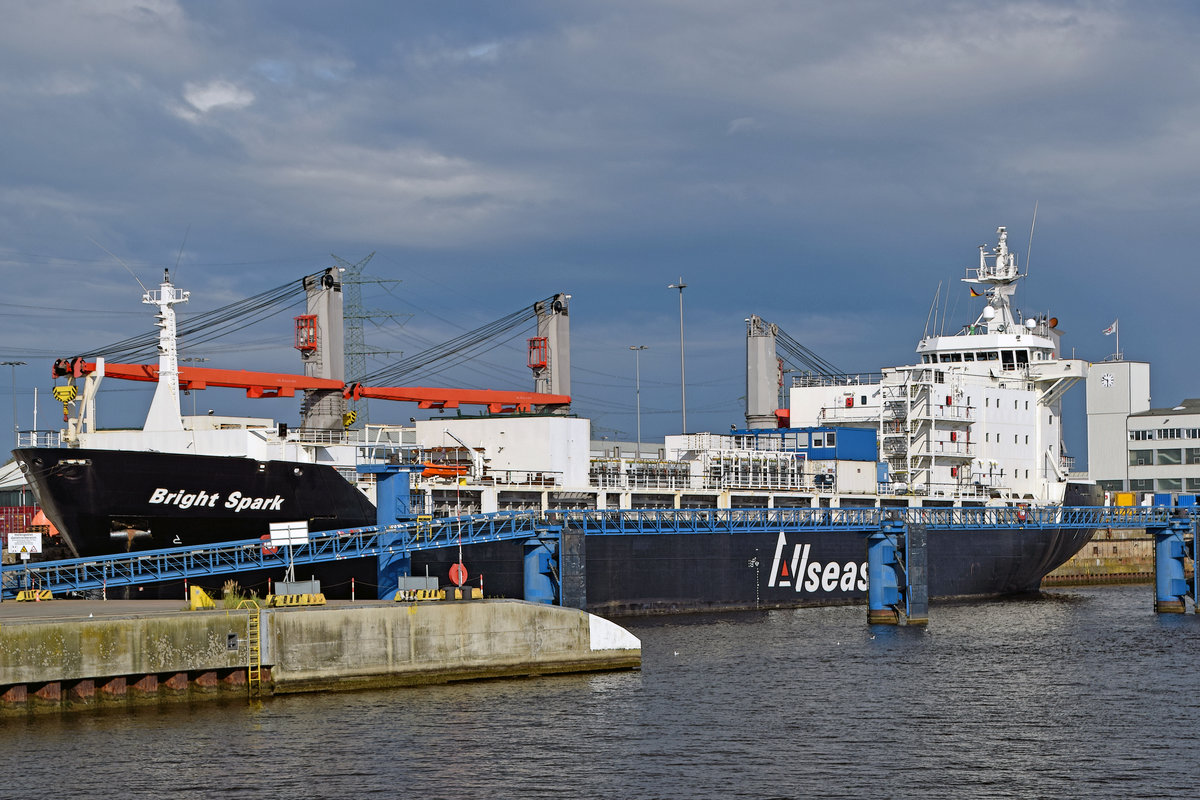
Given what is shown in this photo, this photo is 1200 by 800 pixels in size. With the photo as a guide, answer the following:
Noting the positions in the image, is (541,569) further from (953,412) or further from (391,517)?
(953,412)

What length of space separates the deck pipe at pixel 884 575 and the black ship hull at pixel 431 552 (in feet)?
18.1

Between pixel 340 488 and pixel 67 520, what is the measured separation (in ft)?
27.4

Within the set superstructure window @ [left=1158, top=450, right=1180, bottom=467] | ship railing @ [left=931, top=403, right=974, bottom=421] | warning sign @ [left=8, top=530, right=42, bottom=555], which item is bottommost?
warning sign @ [left=8, top=530, right=42, bottom=555]

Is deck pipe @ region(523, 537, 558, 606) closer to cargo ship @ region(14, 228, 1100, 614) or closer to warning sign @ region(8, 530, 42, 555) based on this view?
cargo ship @ region(14, 228, 1100, 614)

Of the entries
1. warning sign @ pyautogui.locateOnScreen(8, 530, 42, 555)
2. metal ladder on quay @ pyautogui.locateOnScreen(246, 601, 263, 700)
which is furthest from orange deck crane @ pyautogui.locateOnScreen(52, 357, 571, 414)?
metal ladder on quay @ pyautogui.locateOnScreen(246, 601, 263, 700)

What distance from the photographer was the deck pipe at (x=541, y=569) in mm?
41844

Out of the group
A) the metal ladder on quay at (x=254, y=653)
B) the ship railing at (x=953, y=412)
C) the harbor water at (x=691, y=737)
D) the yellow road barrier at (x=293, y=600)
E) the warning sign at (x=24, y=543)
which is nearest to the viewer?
the harbor water at (x=691, y=737)

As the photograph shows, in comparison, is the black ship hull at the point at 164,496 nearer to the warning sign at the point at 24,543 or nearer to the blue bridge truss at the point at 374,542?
the blue bridge truss at the point at 374,542

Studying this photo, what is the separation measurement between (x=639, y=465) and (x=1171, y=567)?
21.6 metres

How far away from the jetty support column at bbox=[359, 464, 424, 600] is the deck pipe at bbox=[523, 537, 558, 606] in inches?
141

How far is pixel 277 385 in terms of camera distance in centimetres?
5141

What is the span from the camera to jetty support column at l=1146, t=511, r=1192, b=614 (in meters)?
56.3

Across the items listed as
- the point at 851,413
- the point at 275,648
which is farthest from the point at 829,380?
the point at 275,648

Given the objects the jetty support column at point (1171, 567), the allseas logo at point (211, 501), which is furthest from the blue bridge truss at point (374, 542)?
the jetty support column at point (1171, 567)
